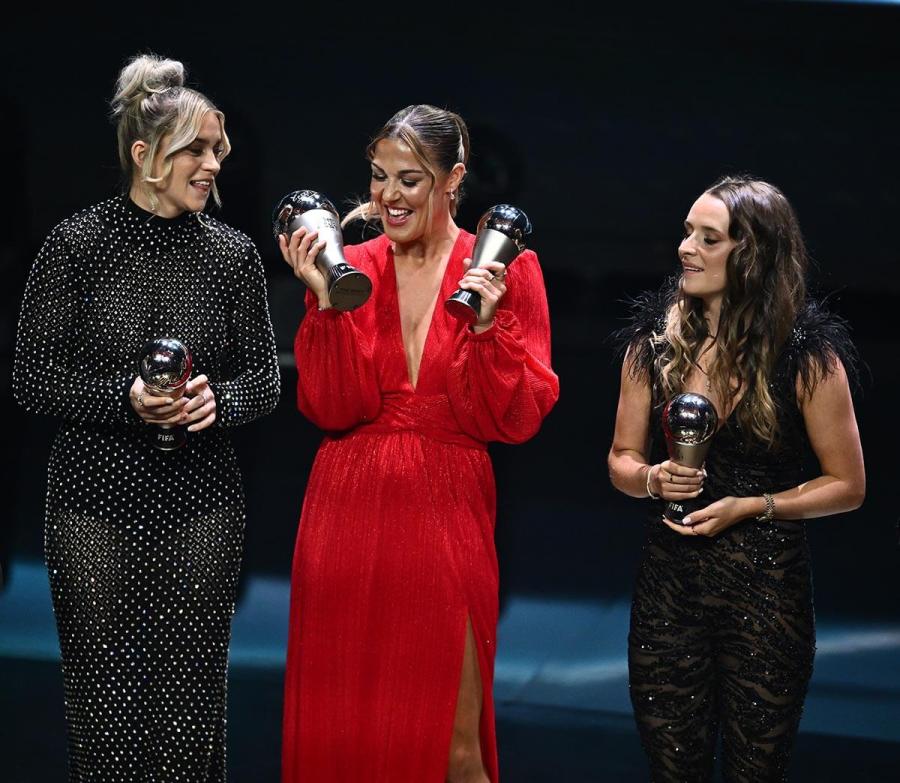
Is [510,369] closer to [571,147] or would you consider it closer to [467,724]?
[467,724]

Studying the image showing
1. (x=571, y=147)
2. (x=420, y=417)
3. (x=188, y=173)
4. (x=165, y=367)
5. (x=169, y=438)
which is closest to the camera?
(x=165, y=367)

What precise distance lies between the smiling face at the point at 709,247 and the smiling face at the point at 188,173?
976 millimetres

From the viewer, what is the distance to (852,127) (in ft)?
18.5

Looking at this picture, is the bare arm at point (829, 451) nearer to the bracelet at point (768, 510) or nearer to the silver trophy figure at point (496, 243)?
the bracelet at point (768, 510)

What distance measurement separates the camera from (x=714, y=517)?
3.21 m

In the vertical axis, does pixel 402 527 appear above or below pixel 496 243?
below

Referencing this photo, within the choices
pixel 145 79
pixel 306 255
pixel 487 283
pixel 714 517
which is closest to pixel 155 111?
pixel 145 79

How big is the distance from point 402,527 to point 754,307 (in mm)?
877

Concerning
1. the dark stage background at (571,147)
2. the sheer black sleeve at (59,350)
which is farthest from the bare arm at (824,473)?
the dark stage background at (571,147)

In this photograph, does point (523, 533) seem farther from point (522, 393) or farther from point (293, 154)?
point (522, 393)

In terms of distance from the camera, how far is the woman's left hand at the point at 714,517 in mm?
3201

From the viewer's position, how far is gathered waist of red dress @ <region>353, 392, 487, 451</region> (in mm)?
3471

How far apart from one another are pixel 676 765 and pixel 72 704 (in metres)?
1.25

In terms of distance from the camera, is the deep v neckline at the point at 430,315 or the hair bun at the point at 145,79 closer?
the hair bun at the point at 145,79
